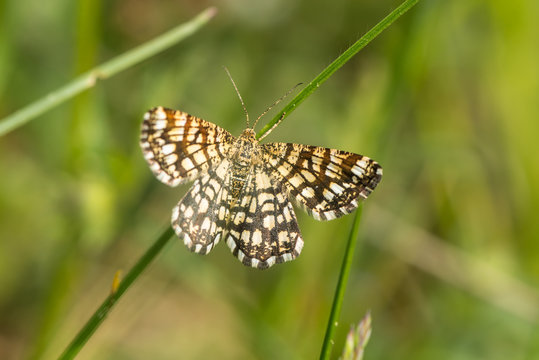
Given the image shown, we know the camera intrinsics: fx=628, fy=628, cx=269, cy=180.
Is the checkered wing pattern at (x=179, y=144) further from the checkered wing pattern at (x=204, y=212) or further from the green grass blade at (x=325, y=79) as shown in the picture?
the green grass blade at (x=325, y=79)

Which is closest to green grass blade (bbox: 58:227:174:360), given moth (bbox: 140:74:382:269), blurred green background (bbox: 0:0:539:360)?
A: moth (bbox: 140:74:382:269)

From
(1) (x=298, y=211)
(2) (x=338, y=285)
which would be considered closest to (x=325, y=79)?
(2) (x=338, y=285)

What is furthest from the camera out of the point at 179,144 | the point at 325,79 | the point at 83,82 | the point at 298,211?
the point at 298,211

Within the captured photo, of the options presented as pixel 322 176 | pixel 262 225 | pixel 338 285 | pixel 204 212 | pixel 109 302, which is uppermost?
pixel 322 176

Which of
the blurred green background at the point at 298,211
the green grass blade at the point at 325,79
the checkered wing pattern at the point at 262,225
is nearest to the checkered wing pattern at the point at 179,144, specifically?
the checkered wing pattern at the point at 262,225

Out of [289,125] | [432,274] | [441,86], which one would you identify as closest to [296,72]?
[289,125]

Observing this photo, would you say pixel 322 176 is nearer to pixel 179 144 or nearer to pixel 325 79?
pixel 179 144

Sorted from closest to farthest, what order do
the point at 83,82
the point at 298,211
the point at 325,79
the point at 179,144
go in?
the point at 325,79, the point at 83,82, the point at 179,144, the point at 298,211
